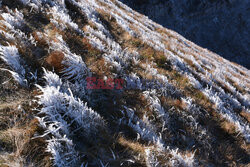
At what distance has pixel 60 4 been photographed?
7.64m

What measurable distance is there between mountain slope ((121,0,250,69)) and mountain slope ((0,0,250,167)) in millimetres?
40068

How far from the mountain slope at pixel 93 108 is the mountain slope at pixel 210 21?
40.1 metres

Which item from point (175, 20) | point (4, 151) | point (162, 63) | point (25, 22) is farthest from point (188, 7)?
point (4, 151)

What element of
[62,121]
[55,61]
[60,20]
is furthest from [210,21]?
[62,121]

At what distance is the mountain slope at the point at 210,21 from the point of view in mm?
43219

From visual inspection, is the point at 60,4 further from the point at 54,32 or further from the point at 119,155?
the point at 119,155

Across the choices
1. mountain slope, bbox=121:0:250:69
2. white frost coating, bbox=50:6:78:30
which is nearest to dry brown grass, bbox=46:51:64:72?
white frost coating, bbox=50:6:78:30

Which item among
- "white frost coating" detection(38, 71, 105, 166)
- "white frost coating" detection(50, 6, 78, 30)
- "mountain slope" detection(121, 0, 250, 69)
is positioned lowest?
"white frost coating" detection(38, 71, 105, 166)

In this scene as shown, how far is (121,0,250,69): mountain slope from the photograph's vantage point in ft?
142

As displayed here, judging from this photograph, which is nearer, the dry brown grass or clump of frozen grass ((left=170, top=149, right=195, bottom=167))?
clump of frozen grass ((left=170, top=149, right=195, bottom=167))

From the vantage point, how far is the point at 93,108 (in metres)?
3.81

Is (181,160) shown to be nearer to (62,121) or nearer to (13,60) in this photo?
(62,121)

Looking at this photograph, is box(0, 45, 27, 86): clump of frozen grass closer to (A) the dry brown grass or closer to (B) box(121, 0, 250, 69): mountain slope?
(A) the dry brown grass

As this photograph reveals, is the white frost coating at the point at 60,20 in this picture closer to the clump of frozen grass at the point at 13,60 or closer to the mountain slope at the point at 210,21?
the clump of frozen grass at the point at 13,60
